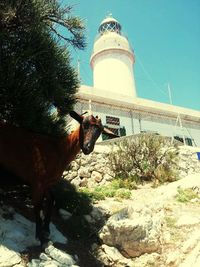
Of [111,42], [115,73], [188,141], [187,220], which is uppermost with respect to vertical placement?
[111,42]

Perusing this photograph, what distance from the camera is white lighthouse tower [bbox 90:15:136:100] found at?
33188 millimetres

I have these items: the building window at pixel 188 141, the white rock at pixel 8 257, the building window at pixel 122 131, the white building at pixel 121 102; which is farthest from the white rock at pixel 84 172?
the building window at pixel 188 141

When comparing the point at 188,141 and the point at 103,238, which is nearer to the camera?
the point at 103,238

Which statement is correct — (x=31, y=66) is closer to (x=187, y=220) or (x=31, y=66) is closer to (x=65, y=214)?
(x=65, y=214)

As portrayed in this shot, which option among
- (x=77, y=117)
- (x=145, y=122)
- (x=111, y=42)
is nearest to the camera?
(x=77, y=117)

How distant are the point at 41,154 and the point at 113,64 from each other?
28438 mm

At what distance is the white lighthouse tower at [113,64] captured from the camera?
3319 cm

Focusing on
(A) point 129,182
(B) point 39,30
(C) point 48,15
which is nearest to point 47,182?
(B) point 39,30

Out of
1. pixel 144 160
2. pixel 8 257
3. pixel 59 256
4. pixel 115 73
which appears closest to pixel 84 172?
pixel 144 160

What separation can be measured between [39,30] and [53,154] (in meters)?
2.88

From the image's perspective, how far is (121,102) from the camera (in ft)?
85.8

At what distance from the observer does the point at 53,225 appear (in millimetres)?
7598

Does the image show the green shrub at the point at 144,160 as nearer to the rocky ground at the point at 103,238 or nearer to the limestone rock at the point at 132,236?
the rocky ground at the point at 103,238

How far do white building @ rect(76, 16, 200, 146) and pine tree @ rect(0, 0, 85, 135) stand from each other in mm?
9975
